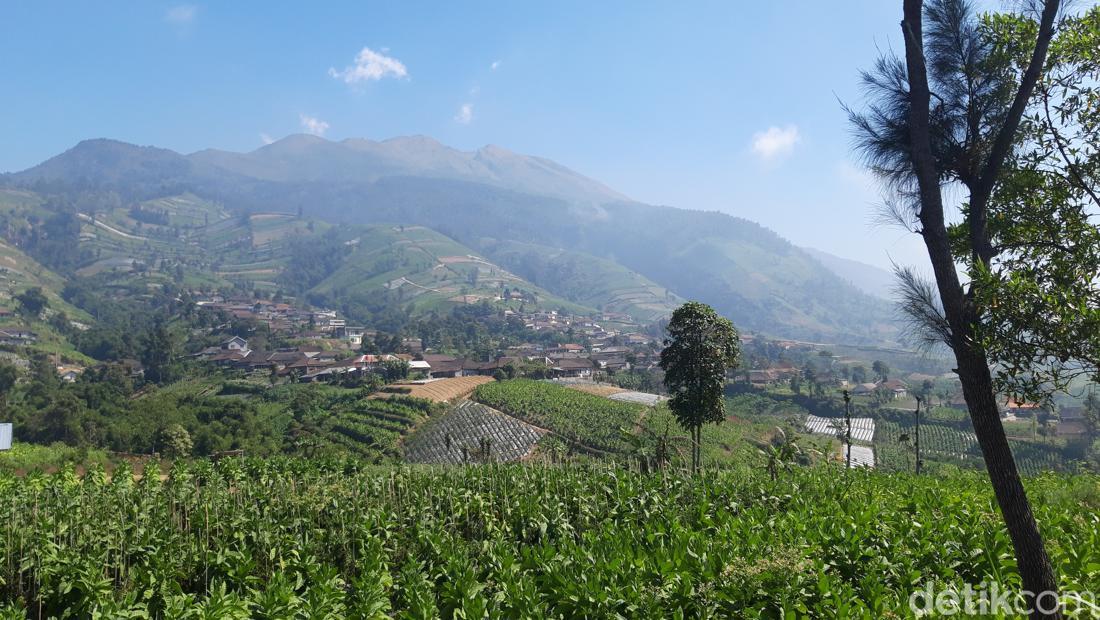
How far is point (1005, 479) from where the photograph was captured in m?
5.14

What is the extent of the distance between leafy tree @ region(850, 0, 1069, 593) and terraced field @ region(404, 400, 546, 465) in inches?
1294

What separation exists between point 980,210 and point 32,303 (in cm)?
14921

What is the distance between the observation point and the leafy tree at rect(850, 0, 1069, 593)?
4742 mm

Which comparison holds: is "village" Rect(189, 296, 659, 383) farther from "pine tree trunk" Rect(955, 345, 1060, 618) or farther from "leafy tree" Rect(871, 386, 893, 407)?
"pine tree trunk" Rect(955, 345, 1060, 618)

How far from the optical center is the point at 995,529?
732 cm

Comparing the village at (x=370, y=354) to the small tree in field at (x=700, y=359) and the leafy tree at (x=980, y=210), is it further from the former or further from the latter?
the leafy tree at (x=980, y=210)

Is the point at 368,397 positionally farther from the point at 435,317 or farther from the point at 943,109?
the point at 435,317

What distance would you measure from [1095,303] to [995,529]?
3.74m

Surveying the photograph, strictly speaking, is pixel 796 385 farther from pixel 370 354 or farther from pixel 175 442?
pixel 175 442

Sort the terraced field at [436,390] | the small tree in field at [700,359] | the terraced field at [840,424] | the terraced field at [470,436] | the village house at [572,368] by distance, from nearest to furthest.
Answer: the small tree in field at [700,359]
the terraced field at [470,436]
the terraced field at [436,390]
the terraced field at [840,424]
the village house at [572,368]

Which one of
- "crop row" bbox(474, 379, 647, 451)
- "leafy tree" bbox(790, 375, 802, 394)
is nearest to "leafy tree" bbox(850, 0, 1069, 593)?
"crop row" bbox(474, 379, 647, 451)

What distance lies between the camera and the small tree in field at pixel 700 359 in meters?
21.9

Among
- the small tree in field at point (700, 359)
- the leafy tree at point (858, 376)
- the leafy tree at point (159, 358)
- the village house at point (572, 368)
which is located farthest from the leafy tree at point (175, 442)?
the leafy tree at point (858, 376)

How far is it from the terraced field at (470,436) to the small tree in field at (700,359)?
17118 millimetres
